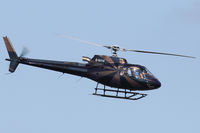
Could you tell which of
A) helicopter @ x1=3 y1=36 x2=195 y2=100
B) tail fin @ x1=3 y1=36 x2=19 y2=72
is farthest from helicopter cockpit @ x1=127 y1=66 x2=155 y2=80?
tail fin @ x1=3 y1=36 x2=19 y2=72

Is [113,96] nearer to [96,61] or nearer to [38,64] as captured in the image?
[96,61]

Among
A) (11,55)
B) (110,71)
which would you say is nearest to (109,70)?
(110,71)

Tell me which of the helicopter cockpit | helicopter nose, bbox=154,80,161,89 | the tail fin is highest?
the tail fin

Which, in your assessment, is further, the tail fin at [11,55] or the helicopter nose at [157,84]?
the tail fin at [11,55]

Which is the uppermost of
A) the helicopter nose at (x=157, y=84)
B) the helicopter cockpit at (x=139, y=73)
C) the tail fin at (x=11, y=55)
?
the tail fin at (x=11, y=55)

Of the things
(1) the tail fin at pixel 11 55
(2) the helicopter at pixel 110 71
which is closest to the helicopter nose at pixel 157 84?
(2) the helicopter at pixel 110 71

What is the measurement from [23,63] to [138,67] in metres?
12.1

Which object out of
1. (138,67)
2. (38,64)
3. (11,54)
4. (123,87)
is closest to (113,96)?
(123,87)

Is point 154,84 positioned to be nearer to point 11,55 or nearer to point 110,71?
point 110,71

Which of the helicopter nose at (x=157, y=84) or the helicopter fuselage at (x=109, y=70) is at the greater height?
the helicopter fuselage at (x=109, y=70)

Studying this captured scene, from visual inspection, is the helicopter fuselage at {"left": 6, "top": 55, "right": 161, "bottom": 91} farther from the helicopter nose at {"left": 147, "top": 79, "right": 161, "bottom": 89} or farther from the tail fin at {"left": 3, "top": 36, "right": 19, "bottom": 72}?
the tail fin at {"left": 3, "top": 36, "right": 19, "bottom": 72}

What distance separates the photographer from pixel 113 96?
40469 millimetres

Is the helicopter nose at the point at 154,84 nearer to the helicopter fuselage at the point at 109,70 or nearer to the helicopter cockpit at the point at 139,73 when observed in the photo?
the helicopter fuselage at the point at 109,70

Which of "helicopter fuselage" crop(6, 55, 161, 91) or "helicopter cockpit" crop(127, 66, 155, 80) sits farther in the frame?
"helicopter cockpit" crop(127, 66, 155, 80)
